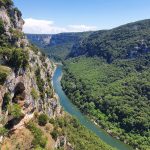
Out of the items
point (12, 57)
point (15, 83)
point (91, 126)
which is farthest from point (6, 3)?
point (91, 126)

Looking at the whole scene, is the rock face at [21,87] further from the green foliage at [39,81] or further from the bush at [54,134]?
the bush at [54,134]

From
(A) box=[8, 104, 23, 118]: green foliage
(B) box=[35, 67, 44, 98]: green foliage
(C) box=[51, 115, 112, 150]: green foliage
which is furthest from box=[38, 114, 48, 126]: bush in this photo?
(C) box=[51, 115, 112, 150]: green foliage

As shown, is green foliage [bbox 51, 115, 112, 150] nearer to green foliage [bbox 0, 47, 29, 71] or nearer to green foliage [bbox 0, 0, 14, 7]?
green foliage [bbox 0, 47, 29, 71]

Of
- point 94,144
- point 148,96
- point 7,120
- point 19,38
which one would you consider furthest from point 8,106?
point 148,96

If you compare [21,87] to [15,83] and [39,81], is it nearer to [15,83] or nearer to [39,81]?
[15,83]

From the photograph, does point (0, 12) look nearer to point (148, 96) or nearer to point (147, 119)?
point (147, 119)

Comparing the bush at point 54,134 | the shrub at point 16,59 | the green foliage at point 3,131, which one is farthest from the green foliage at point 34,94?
the green foliage at point 3,131

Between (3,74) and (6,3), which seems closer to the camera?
(3,74)
